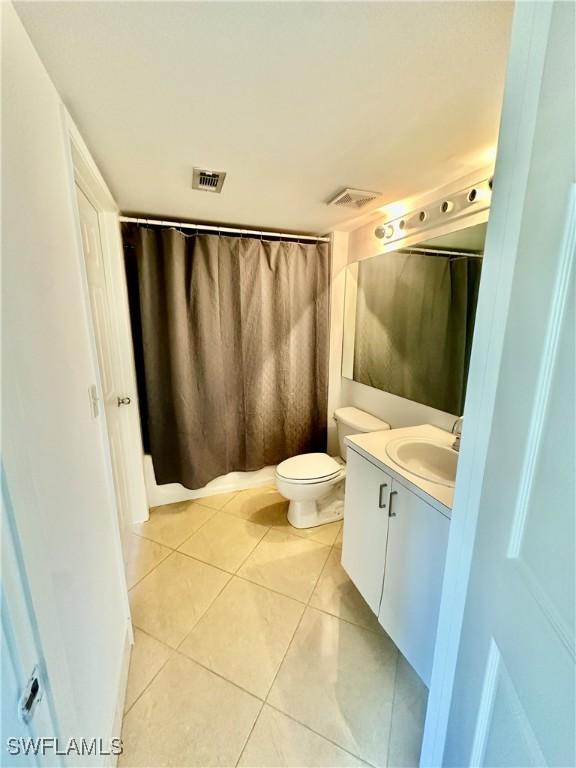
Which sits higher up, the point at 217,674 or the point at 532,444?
the point at 532,444

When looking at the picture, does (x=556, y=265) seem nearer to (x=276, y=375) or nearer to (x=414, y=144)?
(x=414, y=144)

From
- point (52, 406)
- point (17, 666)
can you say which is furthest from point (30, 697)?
point (52, 406)

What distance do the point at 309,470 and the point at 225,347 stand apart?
107 centimetres

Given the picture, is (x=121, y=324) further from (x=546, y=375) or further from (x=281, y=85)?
(x=546, y=375)

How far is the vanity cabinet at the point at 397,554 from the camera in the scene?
3.63ft

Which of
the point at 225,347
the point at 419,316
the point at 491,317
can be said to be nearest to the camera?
the point at 491,317

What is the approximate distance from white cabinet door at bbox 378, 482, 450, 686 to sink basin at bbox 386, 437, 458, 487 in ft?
0.89

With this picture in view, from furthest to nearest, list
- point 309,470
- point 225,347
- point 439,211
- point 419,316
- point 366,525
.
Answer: point 225,347, point 309,470, point 419,316, point 439,211, point 366,525

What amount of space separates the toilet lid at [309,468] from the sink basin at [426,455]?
0.65 m

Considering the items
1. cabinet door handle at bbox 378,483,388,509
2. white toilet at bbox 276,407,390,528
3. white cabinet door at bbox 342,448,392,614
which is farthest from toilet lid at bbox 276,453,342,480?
cabinet door handle at bbox 378,483,388,509

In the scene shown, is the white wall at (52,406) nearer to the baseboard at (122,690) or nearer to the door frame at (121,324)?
the baseboard at (122,690)

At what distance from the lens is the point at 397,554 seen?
1266 millimetres

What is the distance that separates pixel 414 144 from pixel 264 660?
7.29ft

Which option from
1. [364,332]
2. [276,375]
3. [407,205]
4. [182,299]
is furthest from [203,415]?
[407,205]
